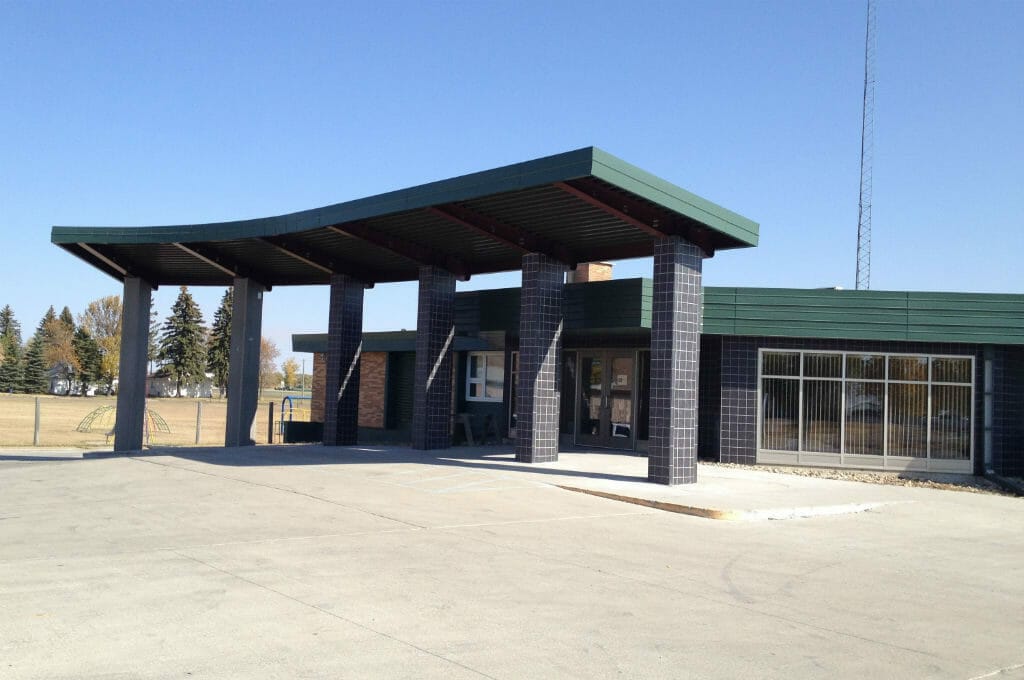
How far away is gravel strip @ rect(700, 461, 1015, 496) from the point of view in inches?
704

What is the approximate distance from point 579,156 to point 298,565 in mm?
7176

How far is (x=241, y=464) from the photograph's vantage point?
17156 millimetres

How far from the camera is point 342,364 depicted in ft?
72.1

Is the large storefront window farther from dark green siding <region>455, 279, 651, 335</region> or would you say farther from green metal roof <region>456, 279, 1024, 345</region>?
dark green siding <region>455, 279, 651, 335</region>

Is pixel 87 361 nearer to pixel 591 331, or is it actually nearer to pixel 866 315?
pixel 591 331

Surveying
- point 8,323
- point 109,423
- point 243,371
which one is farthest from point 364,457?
point 8,323

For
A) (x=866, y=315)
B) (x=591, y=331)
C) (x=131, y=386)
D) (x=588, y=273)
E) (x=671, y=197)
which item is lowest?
(x=131, y=386)

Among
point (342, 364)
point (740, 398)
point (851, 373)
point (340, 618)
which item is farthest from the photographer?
point (342, 364)

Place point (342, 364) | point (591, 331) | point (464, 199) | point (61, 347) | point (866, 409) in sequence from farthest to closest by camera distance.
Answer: point (61, 347), point (342, 364), point (591, 331), point (866, 409), point (464, 199)

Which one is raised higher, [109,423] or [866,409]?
[866,409]

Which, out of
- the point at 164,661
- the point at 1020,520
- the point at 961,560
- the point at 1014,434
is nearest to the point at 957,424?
the point at 1014,434

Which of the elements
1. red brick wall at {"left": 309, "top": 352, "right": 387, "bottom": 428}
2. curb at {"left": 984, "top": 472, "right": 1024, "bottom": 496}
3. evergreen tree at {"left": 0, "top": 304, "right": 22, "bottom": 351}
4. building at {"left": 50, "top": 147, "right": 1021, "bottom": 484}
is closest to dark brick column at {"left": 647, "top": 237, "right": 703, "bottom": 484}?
building at {"left": 50, "top": 147, "right": 1021, "bottom": 484}

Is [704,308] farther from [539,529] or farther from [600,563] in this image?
[600,563]

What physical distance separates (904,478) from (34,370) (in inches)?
→ 3923
